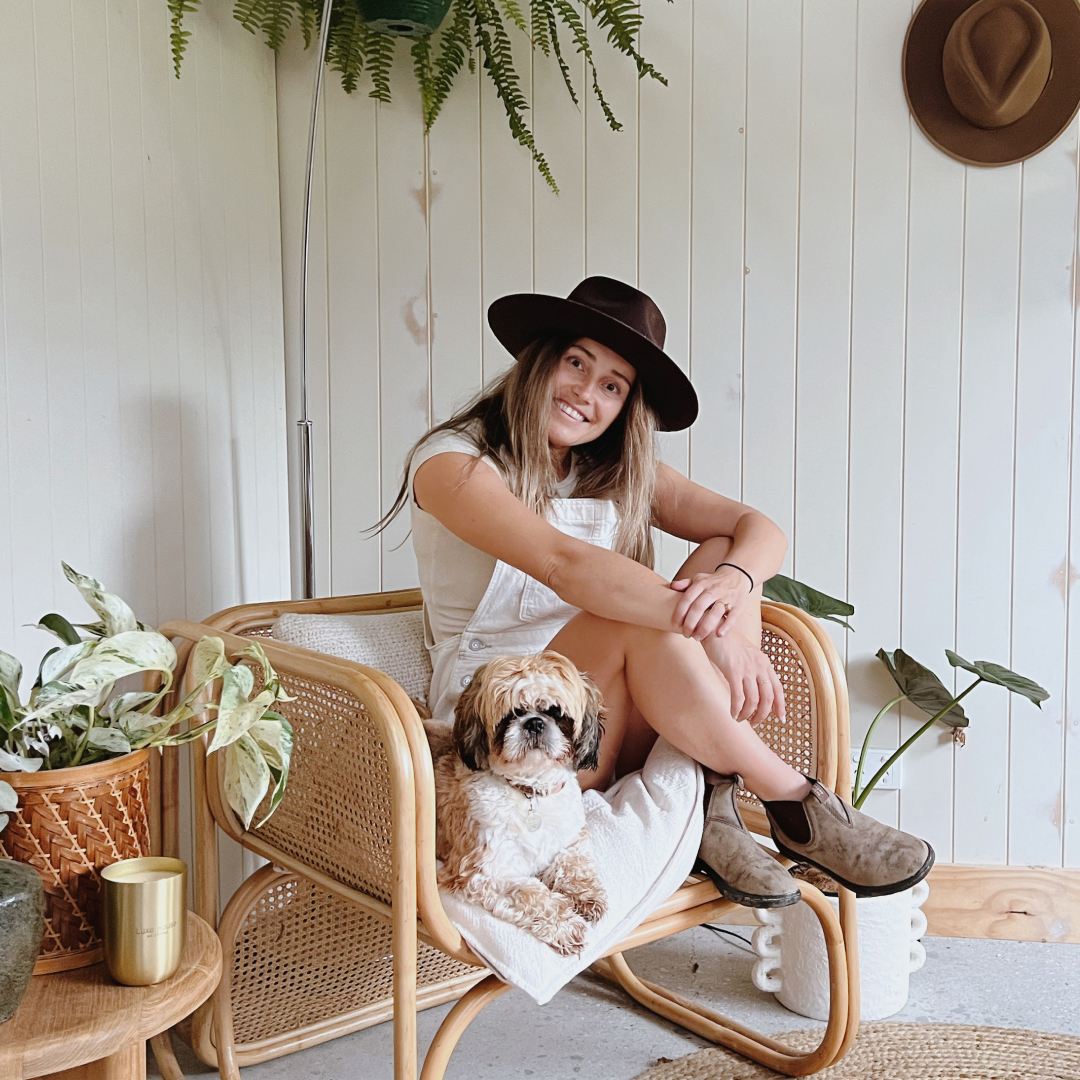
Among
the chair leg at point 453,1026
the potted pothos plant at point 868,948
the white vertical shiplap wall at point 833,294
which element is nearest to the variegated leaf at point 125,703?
the chair leg at point 453,1026

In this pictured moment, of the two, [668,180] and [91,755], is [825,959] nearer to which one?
[91,755]

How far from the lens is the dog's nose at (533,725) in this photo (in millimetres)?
1312

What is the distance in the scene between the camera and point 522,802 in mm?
1356

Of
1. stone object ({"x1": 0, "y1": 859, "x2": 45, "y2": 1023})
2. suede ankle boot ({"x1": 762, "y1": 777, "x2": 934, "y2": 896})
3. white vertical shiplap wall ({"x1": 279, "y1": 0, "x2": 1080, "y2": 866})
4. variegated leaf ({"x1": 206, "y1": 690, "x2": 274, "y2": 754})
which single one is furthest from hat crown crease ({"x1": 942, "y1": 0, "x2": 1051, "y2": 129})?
stone object ({"x1": 0, "y1": 859, "x2": 45, "y2": 1023})

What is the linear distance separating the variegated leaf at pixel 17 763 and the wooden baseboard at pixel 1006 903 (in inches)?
71.0

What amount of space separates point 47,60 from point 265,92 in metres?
0.67

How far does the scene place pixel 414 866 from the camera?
4.10ft

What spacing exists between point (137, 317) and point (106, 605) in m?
0.91

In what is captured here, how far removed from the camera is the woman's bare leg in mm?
1527

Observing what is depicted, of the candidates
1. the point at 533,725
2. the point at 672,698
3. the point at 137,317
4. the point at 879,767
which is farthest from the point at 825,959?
the point at 137,317

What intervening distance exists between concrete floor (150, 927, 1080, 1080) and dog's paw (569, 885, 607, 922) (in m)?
0.57

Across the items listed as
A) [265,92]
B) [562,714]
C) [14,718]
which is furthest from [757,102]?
[14,718]

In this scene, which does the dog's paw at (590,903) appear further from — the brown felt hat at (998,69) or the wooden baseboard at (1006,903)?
the brown felt hat at (998,69)

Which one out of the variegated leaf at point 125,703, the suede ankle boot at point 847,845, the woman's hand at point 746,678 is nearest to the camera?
the variegated leaf at point 125,703
